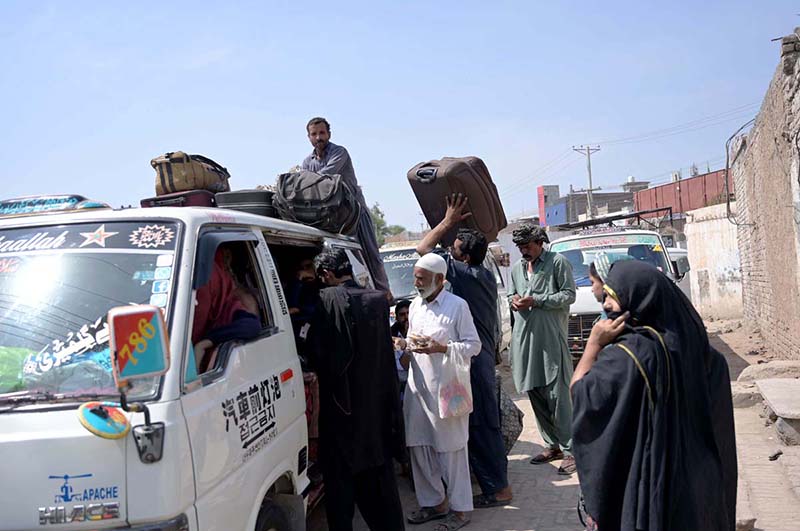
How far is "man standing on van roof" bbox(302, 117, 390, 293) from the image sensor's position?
19.5 feet

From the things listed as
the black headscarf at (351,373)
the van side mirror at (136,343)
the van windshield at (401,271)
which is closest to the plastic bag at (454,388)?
the black headscarf at (351,373)

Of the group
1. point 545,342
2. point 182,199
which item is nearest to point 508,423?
point 545,342

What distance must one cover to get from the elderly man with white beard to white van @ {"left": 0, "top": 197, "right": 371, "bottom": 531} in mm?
1342

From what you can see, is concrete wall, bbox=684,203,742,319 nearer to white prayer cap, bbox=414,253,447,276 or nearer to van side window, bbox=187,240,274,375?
white prayer cap, bbox=414,253,447,276

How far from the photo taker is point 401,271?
10.6m

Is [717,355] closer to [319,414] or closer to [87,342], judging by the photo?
[319,414]

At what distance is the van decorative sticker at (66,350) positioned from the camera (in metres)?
2.43

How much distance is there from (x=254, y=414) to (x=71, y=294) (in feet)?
2.88

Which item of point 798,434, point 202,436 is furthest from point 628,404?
point 798,434

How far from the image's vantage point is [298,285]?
4.61 metres

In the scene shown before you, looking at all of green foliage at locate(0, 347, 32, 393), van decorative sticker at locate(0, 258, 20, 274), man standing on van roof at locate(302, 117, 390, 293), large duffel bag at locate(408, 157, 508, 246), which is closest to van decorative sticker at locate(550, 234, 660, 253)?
large duffel bag at locate(408, 157, 508, 246)

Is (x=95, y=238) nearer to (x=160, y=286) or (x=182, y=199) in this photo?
(x=160, y=286)

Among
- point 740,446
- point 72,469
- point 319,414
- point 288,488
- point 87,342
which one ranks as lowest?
point 740,446

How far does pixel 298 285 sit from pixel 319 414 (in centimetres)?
106
